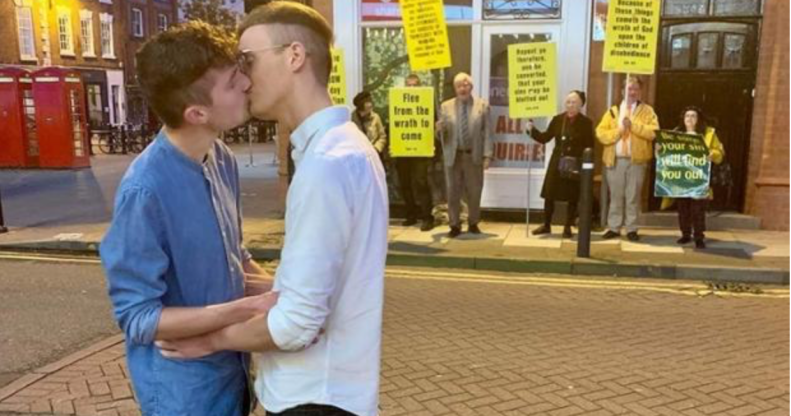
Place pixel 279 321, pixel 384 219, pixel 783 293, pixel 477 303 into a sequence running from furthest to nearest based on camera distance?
1. pixel 783 293
2. pixel 477 303
3. pixel 384 219
4. pixel 279 321

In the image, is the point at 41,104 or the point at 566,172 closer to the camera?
the point at 566,172

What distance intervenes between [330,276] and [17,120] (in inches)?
731

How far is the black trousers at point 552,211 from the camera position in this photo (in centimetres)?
916

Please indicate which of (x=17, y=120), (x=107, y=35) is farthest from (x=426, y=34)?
(x=107, y=35)

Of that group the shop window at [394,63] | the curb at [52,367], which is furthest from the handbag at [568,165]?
the curb at [52,367]

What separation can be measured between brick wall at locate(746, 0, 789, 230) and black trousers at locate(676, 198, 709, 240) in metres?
1.39

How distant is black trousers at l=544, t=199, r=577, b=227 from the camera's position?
9164 mm

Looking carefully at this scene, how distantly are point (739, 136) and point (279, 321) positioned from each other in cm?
981

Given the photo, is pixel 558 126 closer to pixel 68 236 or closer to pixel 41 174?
pixel 68 236

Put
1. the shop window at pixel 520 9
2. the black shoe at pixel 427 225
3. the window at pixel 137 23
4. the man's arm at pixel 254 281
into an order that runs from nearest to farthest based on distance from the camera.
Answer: the man's arm at pixel 254 281
the black shoe at pixel 427 225
the shop window at pixel 520 9
the window at pixel 137 23

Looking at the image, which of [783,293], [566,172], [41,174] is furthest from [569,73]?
[41,174]

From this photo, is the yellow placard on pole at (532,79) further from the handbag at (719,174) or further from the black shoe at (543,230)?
the handbag at (719,174)

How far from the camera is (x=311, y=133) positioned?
1.65 meters

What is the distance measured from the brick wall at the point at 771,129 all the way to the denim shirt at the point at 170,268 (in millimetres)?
9167
